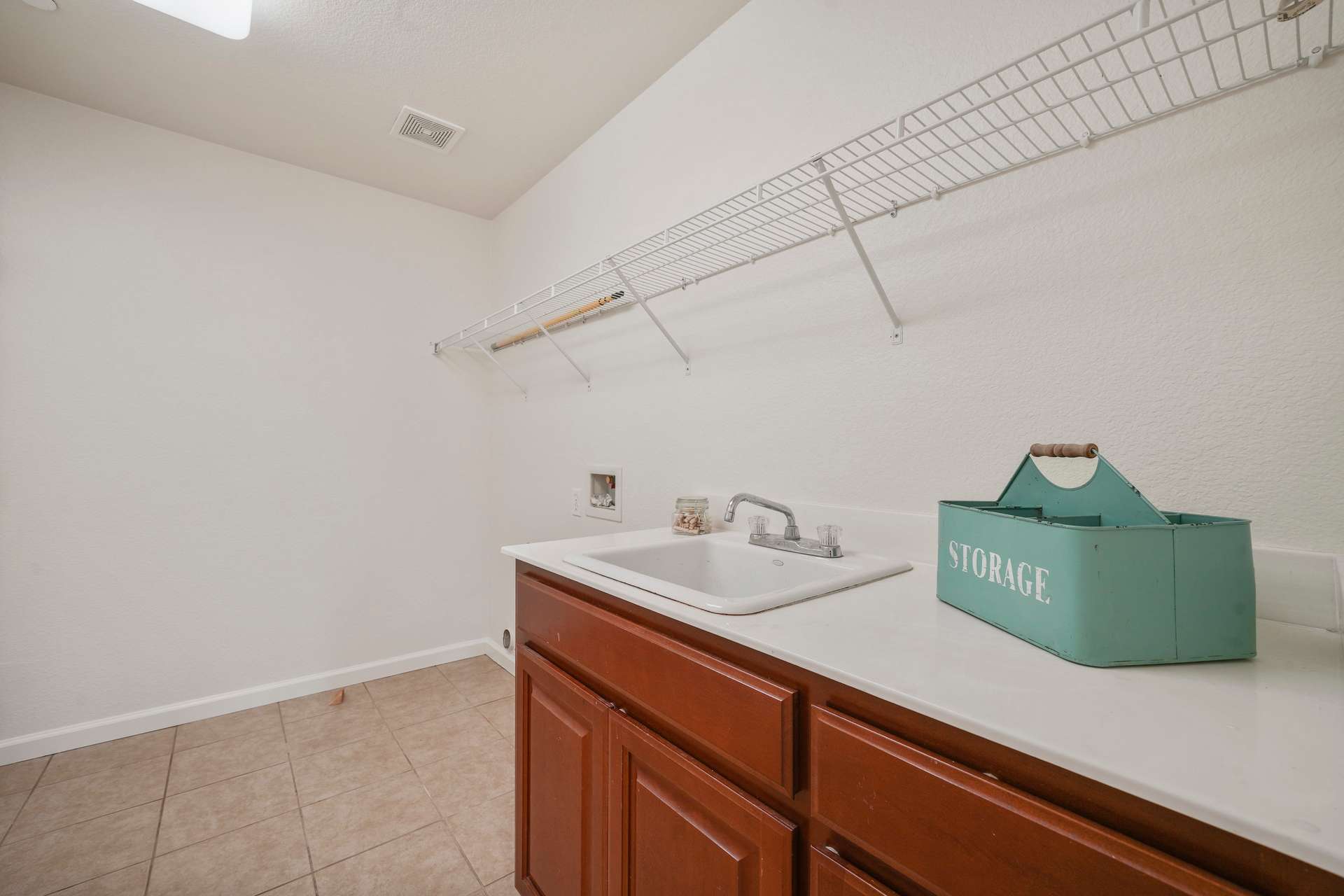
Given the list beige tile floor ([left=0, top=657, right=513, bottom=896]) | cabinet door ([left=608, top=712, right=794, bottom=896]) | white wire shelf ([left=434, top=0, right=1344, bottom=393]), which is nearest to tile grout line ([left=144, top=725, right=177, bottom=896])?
beige tile floor ([left=0, top=657, right=513, bottom=896])

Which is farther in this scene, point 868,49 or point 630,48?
point 630,48

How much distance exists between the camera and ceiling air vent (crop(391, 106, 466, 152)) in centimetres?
219

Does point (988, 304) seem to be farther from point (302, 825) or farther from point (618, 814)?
point (302, 825)

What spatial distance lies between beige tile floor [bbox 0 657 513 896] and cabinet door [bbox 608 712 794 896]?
2.54ft

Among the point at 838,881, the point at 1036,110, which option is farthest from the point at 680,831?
the point at 1036,110

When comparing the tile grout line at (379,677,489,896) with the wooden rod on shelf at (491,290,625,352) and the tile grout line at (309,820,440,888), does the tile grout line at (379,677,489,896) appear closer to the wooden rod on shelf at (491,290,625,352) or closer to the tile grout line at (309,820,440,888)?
the tile grout line at (309,820,440,888)

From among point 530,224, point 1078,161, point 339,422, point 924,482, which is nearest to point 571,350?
point 530,224

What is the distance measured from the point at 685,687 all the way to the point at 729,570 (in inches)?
21.8

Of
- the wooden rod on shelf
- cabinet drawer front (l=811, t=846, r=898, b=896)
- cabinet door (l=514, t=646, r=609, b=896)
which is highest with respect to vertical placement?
the wooden rod on shelf

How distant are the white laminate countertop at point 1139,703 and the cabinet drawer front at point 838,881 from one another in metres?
0.21

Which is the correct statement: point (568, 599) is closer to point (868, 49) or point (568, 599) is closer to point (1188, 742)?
point (1188, 742)

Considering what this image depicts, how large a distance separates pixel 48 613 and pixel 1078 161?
356 cm

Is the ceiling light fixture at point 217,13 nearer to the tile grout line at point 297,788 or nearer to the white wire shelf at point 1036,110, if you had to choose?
the white wire shelf at point 1036,110

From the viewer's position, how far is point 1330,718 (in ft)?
1.63
